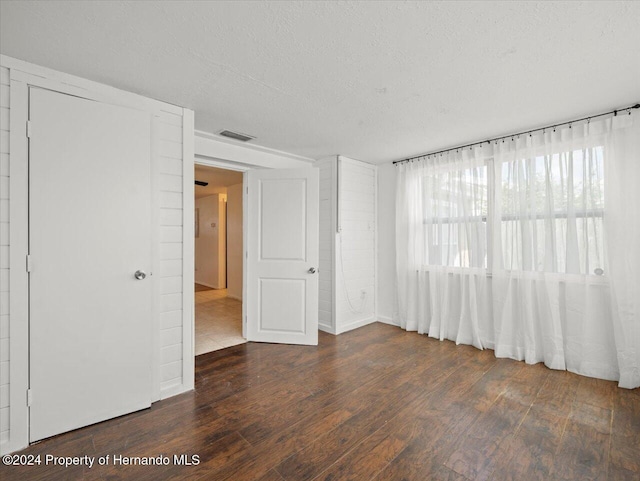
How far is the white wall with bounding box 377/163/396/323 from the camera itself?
461 cm

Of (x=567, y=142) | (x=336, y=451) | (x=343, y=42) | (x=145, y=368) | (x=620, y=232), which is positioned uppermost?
(x=343, y=42)

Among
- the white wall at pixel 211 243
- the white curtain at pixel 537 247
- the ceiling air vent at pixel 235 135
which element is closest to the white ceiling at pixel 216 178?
the white wall at pixel 211 243

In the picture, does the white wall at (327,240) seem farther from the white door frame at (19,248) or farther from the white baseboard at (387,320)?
the white door frame at (19,248)

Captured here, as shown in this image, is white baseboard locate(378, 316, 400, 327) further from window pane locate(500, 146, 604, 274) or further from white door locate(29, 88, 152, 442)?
white door locate(29, 88, 152, 442)

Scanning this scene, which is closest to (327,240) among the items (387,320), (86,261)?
(387,320)

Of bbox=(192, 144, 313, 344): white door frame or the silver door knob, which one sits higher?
bbox=(192, 144, 313, 344): white door frame

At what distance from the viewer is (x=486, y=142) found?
11.6ft

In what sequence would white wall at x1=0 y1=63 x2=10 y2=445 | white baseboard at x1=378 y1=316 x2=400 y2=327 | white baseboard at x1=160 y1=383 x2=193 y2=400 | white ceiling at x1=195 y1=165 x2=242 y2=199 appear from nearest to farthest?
1. white wall at x1=0 y1=63 x2=10 y2=445
2. white baseboard at x1=160 y1=383 x2=193 y2=400
3. white baseboard at x1=378 y1=316 x2=400 y2=327
4. white ceiling at x1=195 y1=165 x2=242 y2=199

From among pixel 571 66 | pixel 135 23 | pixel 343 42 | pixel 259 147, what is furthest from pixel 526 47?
pixel 259 147

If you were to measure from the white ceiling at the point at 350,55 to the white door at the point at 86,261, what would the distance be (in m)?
0.44

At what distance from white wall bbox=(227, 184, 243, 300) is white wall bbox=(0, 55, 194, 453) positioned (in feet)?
13.0

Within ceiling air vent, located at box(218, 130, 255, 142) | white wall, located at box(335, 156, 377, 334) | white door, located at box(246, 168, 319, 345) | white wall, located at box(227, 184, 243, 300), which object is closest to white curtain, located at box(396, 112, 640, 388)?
white wall, located at box(335, 156, 377, 334)

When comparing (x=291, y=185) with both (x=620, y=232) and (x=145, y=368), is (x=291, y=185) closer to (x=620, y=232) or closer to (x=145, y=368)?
(x=145, y=368)

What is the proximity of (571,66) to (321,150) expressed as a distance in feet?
8.46
